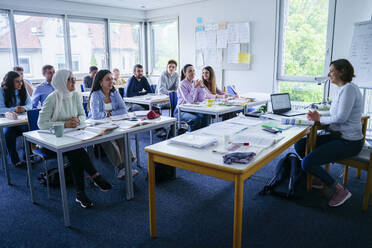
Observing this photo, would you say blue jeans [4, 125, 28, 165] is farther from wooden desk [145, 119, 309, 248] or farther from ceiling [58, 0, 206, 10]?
ceiling [58, 0, 206, 10]

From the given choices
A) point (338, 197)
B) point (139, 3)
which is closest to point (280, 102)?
point (338, 197)

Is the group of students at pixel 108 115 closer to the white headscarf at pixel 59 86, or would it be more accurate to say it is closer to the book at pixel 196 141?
the white headscarf at pixel 59 86

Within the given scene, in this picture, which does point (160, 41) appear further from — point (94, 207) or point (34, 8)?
point (94, 207)

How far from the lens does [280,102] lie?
331 cm

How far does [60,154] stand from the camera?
2211 millimetres

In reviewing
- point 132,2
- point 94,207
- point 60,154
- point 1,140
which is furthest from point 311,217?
point 132,2

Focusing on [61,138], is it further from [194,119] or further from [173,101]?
[173,101]

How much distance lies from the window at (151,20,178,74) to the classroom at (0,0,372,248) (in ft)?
7.33

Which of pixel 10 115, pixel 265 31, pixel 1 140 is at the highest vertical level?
pixel 265 31

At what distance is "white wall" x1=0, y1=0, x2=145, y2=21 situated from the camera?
20.0 feet

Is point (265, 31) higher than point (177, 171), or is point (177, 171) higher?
point (265, 31)

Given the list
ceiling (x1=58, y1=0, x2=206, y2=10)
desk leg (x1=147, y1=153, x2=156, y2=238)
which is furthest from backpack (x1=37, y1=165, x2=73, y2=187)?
ceiling (x1=58, y1=0, x2=206, y2=10)

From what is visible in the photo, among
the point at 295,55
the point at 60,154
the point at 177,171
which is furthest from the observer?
the point at 295,55

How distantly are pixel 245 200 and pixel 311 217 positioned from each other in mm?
576
